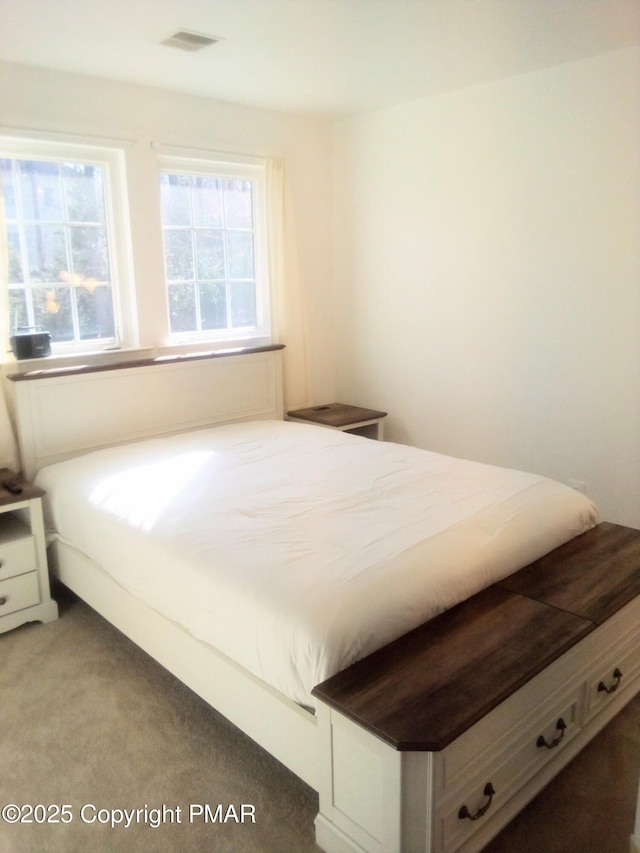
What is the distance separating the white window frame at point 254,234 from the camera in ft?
12.2

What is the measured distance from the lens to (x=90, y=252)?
11.3ft

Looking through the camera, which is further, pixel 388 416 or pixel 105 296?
pixel 388 416

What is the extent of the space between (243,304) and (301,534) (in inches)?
91.2

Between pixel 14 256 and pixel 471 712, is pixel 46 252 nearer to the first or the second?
pixel 14 256

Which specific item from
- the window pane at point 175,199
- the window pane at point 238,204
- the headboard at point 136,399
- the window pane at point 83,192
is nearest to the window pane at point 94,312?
the headboard at point 136,399

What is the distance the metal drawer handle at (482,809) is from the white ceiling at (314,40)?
2545 mm

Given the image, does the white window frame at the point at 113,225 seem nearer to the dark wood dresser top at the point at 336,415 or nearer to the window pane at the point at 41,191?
the window pane at the point at 41,191

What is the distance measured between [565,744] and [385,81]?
122 inches

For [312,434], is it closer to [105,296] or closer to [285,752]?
[105,296]

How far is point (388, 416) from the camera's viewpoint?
443cm

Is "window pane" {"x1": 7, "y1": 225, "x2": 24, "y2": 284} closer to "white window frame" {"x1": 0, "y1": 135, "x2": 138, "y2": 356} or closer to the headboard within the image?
"white window frame" {"x1": 0, "y1": 135, "x2": 138, "y2": 356}

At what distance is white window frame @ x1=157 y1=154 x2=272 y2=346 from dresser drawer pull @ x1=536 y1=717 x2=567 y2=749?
9.05ft

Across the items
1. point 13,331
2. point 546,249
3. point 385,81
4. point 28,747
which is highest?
point 385,81

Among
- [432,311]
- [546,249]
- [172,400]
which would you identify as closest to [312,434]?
[172,400]
